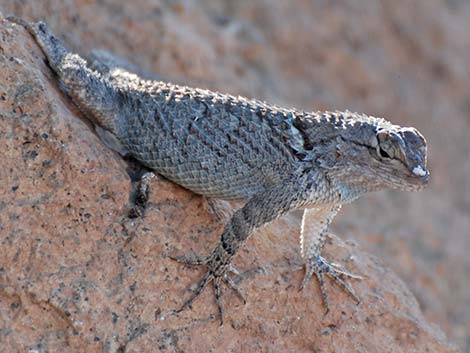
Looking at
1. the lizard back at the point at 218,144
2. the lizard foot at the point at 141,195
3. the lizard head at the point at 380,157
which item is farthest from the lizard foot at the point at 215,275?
the lizard head at the point at 380,157

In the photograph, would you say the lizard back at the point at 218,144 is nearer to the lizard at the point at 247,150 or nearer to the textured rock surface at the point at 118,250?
the lizard at the point at 247,150

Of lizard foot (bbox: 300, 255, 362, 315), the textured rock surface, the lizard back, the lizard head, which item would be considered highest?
the lizard head

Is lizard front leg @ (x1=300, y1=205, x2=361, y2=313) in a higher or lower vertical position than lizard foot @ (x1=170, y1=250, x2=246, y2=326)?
higher

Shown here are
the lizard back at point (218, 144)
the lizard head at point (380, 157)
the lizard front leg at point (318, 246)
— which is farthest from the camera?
the lizard front leg at point (318, 246)

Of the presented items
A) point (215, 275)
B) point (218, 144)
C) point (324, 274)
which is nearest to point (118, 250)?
point (215, 275)

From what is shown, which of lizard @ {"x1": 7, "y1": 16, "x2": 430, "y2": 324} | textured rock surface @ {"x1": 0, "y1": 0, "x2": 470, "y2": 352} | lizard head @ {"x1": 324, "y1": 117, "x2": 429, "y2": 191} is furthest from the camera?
lizard @ {"x1": 7, "y1": 16, "x2": 430, "y2": 324}

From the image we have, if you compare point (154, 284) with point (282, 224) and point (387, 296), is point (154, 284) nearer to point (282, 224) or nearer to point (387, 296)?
point (282, 224)

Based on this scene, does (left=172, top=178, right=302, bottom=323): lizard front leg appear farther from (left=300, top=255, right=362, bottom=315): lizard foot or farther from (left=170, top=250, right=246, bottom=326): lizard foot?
(left=300, top=255, right=362, bottom=315): lizard foot

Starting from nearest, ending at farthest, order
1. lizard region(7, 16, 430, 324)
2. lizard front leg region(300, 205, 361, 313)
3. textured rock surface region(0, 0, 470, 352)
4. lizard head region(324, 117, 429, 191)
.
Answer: textured rock surface region(0, 0, 470, 352) < lizard head region(324, 117, 429, 191) < lizard region(7, 16, 430, 324) < lizard front leg region(300, 205, 361, 313)

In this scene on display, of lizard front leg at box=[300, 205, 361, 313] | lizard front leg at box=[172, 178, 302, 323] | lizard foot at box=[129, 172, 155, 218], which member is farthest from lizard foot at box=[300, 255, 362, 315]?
lizard foot at box=[129, 172, 155, 218]

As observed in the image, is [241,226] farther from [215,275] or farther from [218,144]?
[218,144]
